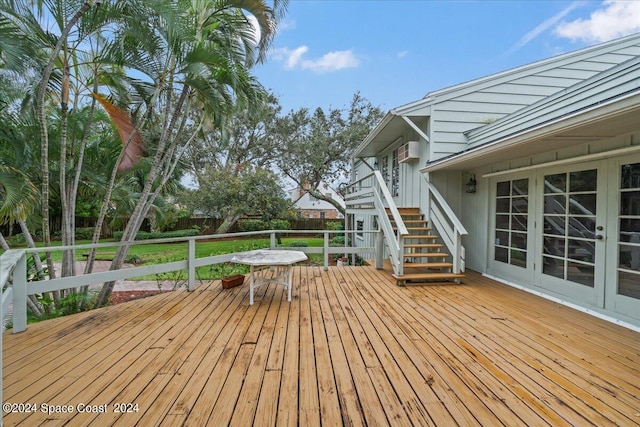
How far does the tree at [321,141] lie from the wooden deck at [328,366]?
43.3 ft

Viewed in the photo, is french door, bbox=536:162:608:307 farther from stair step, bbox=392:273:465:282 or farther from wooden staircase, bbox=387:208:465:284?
wooden staircase, bbox=387:208:465:284

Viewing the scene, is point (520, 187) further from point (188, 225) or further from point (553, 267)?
point (188, 225)

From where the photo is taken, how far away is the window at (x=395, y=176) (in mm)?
8253

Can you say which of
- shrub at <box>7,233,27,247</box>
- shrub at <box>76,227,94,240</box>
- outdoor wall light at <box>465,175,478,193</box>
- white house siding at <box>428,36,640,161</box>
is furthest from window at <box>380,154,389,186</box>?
shrub at <box>76,227,94,240</box>

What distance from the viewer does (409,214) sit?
6434mm

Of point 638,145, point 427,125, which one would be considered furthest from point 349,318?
point 427,125

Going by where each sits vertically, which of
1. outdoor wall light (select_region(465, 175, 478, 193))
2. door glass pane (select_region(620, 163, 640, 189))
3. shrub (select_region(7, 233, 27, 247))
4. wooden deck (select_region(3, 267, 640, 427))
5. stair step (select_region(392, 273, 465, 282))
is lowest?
shrub (select_region(7, 233, 27, 247))

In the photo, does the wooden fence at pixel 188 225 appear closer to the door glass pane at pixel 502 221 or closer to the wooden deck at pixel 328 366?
the door glass pane at pixel 502 221

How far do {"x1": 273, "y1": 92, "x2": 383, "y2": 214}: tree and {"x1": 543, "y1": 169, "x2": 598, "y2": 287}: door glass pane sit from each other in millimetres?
12246

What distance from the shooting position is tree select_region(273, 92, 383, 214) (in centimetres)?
1634

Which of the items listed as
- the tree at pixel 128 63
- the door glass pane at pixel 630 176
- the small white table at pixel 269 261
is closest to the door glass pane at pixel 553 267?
the door glass pane at pixel 630 176

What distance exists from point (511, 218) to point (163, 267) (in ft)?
18.4

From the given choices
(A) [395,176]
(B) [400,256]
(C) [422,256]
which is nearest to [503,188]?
(C) [422,256]

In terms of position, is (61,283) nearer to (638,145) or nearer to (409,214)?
(409,214)
